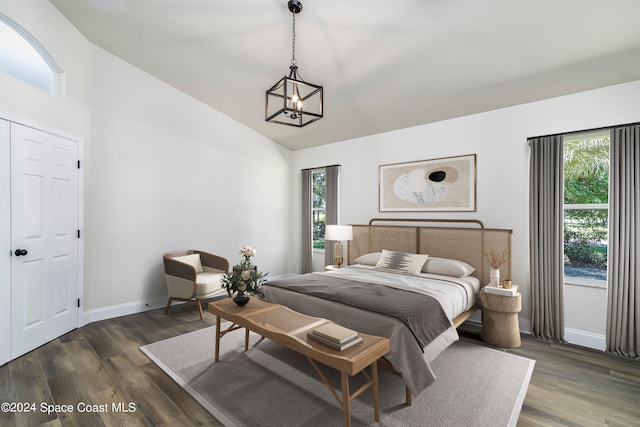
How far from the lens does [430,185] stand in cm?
432

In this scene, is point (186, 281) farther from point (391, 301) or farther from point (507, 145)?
point (507, 145)

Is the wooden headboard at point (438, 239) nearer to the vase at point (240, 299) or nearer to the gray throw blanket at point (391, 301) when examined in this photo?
the gray throw blanket at point (391, 301)

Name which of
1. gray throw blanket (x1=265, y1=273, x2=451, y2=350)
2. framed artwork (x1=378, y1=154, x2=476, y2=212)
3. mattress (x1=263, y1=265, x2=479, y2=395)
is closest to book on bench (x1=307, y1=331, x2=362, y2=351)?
mattress (x1=263, y1=265, x2=479, y2=395)

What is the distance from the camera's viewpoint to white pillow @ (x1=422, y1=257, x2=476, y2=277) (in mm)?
3561

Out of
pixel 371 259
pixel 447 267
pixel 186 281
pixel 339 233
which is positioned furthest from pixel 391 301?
pixel 186 281

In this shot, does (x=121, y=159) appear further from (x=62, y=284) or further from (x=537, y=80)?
(x=537, y=80)

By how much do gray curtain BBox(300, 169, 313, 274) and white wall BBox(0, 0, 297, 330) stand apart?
3.43ft

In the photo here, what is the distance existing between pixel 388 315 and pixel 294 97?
1.85 metres

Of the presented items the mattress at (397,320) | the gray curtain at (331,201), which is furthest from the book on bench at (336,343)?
the gray curtain at (331,201)

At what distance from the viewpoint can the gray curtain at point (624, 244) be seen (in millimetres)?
2846

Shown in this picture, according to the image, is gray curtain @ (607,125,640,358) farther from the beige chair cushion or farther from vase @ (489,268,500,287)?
the beige chair cushion

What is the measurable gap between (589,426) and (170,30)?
197 inches

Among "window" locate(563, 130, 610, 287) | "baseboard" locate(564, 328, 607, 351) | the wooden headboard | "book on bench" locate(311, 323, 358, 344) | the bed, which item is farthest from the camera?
the wooden headboard

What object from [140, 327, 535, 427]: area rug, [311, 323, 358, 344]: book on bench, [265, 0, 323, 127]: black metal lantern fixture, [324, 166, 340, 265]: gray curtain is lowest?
[140, 327, 535, 427]: area rug
